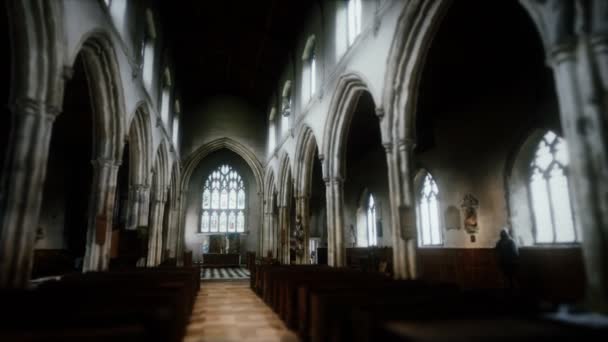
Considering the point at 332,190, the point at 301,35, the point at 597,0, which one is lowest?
the point at 332,190

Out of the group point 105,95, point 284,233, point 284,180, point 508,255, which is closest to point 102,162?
point 105,95

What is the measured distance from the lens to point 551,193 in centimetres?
850

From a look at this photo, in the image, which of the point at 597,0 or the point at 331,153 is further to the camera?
the point at 331,153

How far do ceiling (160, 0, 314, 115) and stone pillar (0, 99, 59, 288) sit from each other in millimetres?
8470

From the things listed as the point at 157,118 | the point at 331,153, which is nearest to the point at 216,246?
the point at 157,118

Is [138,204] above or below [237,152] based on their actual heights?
below

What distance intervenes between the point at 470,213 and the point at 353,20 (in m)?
5.85

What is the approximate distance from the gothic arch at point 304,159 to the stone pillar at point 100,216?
245 inches

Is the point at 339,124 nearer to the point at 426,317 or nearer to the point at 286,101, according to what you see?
the point at 286,101

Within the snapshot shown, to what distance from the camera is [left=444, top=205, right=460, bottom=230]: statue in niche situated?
10416 mm

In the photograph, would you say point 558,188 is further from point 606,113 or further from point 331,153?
point 606,113

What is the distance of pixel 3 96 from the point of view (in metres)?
9.58

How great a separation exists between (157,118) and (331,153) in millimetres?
6145

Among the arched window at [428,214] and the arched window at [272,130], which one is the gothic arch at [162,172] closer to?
the arched window at [272,130]
